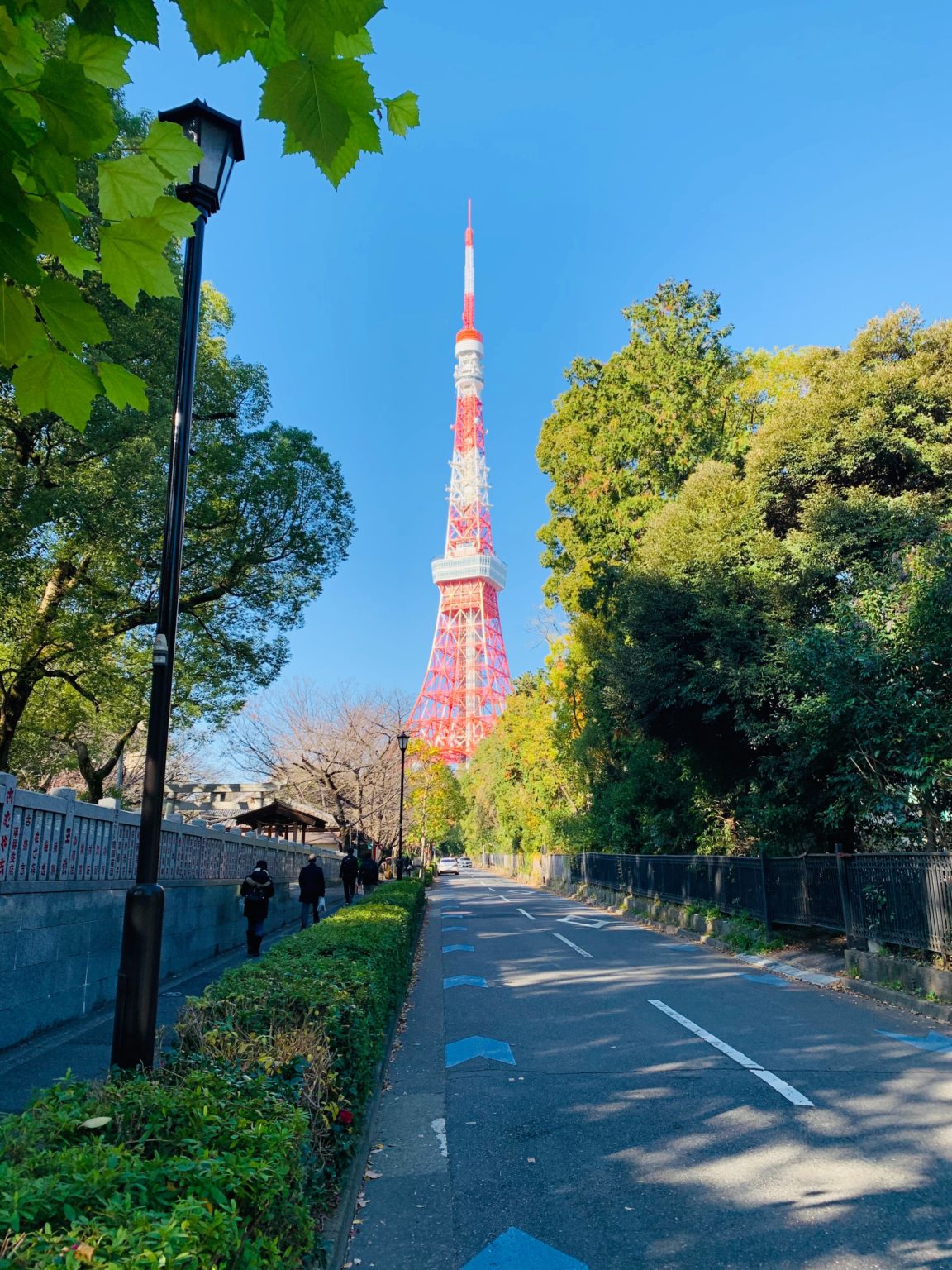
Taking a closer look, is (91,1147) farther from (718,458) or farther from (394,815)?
(394,815)

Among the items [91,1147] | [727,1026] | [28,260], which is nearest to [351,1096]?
[91,1147]

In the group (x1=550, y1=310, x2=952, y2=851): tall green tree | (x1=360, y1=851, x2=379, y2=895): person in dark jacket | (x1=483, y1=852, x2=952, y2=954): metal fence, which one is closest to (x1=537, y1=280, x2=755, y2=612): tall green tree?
(x1=550, y1=310, x2=952, y2=851): tall green tree

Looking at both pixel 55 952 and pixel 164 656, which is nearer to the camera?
pixel 164 656

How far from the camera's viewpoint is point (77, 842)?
27.2 feet

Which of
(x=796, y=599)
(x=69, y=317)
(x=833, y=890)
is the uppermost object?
(x=796, y=599)

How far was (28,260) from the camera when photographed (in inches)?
78.0

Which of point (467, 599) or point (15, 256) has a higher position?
point (467, 599)

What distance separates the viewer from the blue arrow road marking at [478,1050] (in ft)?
23.1

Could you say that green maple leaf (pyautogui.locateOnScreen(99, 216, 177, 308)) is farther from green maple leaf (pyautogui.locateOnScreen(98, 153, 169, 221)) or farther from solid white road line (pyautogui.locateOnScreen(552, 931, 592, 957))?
solid white road line (pyautogui.locateOnScreen(552, 931, 592, 957))

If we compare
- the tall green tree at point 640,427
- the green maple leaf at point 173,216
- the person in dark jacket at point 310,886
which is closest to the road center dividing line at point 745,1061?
the green maple leaf at point 173,216

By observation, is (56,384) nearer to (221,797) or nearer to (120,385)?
(120,385)

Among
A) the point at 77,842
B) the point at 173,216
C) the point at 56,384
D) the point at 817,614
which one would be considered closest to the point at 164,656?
the point at 56,384

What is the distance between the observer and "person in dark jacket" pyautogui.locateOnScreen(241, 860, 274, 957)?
1284 centimetres

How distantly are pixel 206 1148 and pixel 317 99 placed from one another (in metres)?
2.82
